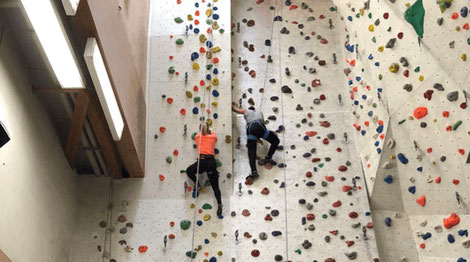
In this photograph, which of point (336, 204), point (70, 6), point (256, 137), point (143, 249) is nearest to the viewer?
point (70, 6)

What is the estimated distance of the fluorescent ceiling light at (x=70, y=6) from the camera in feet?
14.7

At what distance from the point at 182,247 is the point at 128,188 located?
895mm

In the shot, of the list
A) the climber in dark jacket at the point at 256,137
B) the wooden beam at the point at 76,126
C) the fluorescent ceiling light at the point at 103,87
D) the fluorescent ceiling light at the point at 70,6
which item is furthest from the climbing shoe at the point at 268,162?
the fluorescent ceiling light at the point at 70,6

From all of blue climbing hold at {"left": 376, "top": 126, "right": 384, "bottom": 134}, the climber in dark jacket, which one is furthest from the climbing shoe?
blue climbing hold at {"left": 376, "top": 126, "right": 384, "bottom": 134}

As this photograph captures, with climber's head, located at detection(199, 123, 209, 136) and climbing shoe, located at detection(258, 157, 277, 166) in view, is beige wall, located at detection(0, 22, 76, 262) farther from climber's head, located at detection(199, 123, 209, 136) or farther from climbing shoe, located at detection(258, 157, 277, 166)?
climbing shoe, located at detection(258, 157, 277, 166)

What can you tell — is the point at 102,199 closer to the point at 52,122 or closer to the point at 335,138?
the point at 52,122

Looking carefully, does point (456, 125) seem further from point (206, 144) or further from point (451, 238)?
point (206, 144)

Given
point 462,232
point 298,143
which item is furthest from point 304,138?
point 462,232

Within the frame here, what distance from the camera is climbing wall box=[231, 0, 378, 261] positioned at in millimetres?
6004

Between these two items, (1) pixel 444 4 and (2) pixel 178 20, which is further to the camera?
(2) pixel 178 20

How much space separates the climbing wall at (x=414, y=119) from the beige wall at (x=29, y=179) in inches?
125

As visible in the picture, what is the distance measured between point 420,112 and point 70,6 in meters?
3.03

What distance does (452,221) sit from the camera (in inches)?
194

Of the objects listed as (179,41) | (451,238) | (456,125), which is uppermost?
(179,41)
